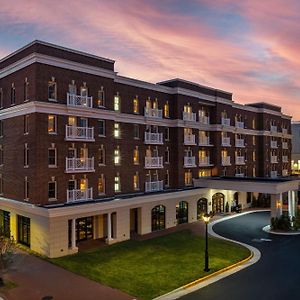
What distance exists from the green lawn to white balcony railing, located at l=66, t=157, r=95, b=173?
6921mm

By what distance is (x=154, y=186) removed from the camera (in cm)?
4009

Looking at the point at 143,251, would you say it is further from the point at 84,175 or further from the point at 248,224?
the point at 248,224

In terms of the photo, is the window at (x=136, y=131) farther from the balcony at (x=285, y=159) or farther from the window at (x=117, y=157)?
the balcony at (x=285, y=159)

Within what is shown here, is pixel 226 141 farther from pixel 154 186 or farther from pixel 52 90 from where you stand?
pixel 52 90

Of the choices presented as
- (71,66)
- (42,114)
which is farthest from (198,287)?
(71,66)

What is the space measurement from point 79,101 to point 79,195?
322 inches

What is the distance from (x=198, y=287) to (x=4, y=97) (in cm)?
2457

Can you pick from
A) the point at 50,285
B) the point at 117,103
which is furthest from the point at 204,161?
the point at 50,285

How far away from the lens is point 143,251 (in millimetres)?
29000

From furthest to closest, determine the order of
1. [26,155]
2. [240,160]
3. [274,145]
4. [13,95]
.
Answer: [274,145]
[240,160]
[13,95]
[26,155]

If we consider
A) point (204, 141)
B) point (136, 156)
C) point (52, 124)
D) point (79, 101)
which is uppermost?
point (79, 101)

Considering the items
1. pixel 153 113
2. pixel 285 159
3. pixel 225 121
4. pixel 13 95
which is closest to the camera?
pixel 13 95

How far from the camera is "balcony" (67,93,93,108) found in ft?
99.6

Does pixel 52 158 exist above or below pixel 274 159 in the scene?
above
